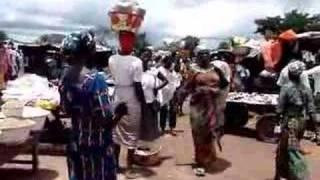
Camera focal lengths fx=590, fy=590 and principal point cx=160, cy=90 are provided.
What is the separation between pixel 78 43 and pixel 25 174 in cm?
397

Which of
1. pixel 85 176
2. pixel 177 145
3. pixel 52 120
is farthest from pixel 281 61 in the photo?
pixel 85 176

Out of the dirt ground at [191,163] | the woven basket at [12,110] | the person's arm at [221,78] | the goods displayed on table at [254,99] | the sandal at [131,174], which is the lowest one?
the dirt ground at [191,163]

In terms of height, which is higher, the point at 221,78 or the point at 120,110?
the point at 120,110

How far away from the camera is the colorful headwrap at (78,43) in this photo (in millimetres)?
4246

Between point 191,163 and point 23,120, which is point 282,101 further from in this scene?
point 23,120

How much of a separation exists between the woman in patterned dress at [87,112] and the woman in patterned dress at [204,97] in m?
3.48

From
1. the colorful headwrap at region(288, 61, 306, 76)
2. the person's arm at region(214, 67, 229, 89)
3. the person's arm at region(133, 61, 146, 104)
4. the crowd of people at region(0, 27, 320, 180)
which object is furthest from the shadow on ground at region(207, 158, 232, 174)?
the colorful headwrap at region(288, 61, 306, 76)

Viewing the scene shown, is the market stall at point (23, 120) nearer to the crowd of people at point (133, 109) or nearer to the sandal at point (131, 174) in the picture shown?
the crowd of people at point (133, 109)

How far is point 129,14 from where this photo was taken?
7738mm

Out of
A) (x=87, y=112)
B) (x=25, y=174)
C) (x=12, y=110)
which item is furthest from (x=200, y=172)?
(x=87, y=112)

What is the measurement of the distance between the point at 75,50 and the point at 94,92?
1.12 feet

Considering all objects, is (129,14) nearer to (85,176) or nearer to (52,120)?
(52,120)

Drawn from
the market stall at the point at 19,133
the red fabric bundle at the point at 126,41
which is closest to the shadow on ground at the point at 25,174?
the market stall at the point at 19,133

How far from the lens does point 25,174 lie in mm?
7758
